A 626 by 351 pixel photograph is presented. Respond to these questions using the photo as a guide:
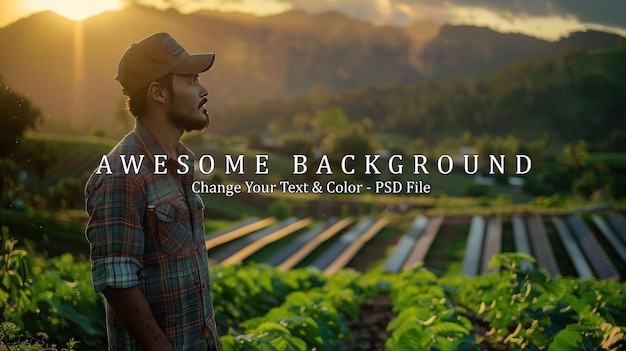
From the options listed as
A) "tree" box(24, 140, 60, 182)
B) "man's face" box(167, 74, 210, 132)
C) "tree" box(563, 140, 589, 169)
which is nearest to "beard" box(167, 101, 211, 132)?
"man's face" box(167, 74, 210, 132)

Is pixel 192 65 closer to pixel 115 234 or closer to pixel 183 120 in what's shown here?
pixel 183 120

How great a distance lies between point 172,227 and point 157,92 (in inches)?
16.5

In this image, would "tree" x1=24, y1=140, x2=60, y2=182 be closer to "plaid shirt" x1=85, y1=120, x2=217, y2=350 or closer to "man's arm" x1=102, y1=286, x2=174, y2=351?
"plaid shirt" x1=85, y1=120, x2=217, y2=350

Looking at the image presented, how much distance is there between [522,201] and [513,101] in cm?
1932

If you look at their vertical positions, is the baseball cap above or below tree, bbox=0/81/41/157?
below

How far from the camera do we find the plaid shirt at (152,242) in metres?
1.63

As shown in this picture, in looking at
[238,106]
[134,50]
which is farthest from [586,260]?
[238,106]

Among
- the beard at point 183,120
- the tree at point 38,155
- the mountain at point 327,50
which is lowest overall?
the beard at point 183,120

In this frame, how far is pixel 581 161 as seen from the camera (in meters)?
23.2

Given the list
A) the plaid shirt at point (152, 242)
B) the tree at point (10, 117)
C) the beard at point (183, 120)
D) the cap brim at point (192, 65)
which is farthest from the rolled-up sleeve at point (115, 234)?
the tree at point (10, 117)

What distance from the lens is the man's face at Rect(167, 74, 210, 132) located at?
6.07ft

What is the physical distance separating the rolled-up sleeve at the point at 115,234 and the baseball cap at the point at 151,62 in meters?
0.34

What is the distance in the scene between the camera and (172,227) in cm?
178

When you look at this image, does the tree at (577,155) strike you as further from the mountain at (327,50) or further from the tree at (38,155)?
the tree at (38,155)
